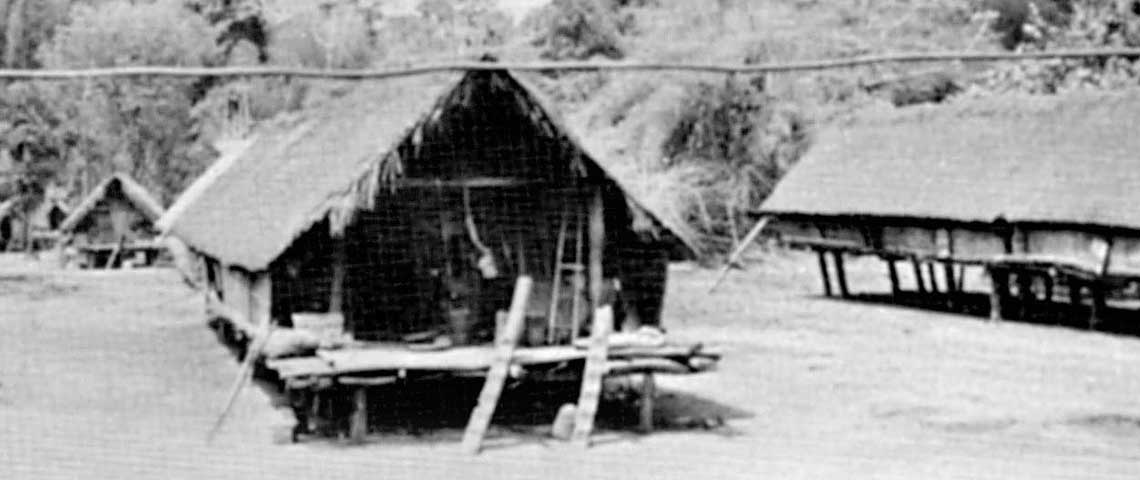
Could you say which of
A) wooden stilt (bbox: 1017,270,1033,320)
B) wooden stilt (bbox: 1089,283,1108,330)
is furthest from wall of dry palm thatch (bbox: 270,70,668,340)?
wooden stilt (bbox: 1017,270,1033,320)

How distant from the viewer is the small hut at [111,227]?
141 feet

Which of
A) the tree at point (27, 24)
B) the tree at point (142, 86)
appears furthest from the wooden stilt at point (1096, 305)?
the tree at point (27, 24)

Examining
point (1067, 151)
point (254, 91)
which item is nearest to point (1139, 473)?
point (1067, 151)

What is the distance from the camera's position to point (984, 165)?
2745 centimetres

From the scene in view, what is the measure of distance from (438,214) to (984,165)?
524 inches

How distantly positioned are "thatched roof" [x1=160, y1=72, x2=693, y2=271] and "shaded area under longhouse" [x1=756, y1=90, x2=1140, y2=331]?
1014cm

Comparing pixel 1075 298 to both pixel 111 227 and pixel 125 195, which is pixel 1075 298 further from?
pixel 111 227

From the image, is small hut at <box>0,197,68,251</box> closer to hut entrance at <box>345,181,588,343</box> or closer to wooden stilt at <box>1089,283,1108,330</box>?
wooden stilt at <box>1089,283,1108,330</box>

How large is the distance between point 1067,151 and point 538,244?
469 inches

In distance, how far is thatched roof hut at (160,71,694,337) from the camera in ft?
53.0

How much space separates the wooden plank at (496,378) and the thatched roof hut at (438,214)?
5.09 ft

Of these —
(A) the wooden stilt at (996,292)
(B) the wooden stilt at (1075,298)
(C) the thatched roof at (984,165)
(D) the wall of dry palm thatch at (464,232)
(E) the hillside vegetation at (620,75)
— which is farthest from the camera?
(E) the hillside vegetation at (620,75)

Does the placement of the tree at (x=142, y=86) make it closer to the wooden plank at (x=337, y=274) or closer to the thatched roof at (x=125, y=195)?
the thatched roof at (x=125, y=195)

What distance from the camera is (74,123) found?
38.6 meters
